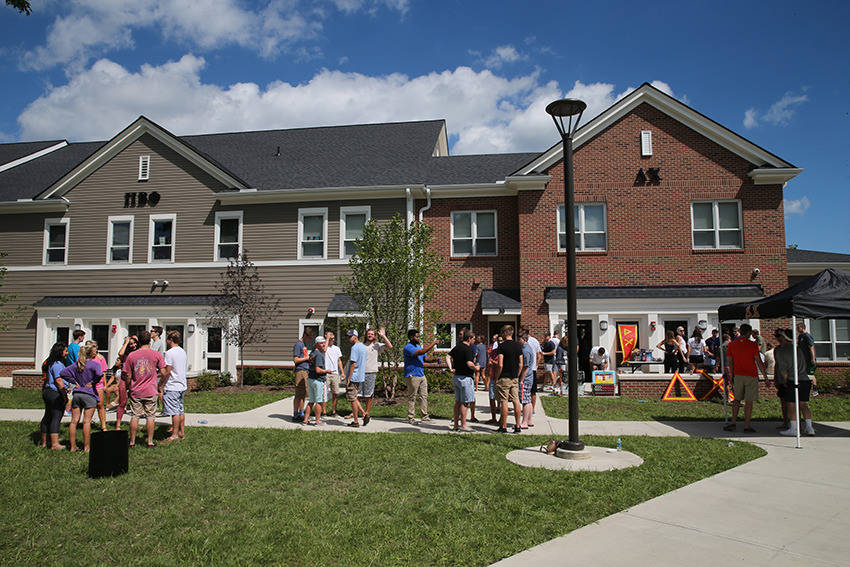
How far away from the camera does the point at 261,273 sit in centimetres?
1989

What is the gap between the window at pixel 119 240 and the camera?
20844mm

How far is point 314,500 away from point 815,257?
23589 mm

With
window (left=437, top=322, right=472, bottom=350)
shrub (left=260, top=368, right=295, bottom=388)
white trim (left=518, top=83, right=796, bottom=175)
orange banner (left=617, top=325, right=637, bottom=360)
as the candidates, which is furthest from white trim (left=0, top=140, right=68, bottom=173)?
orange banner (left=617, top=325, right=637, bottom=360)

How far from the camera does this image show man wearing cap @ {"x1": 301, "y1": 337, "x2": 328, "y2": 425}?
35.2 feet

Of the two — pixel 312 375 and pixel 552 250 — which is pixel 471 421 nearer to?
pixel 312 375

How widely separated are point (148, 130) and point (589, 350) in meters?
17.6

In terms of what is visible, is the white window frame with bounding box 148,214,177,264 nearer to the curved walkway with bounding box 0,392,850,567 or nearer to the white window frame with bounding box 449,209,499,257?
the white window frame with bounding box 449,209,499,257

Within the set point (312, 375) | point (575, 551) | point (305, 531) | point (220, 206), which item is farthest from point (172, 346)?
point (220, 206)

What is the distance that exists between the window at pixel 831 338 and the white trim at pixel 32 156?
33152 millimetres

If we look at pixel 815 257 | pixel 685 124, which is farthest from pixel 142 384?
pixel 815 257

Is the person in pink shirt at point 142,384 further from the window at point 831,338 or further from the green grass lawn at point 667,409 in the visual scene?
the window at point 831,338

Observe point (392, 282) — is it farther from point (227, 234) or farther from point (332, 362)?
point (227, 234)

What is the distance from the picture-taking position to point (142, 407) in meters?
8.80

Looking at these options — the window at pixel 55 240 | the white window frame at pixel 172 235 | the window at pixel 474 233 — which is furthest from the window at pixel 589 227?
the window at pixel 55 240
